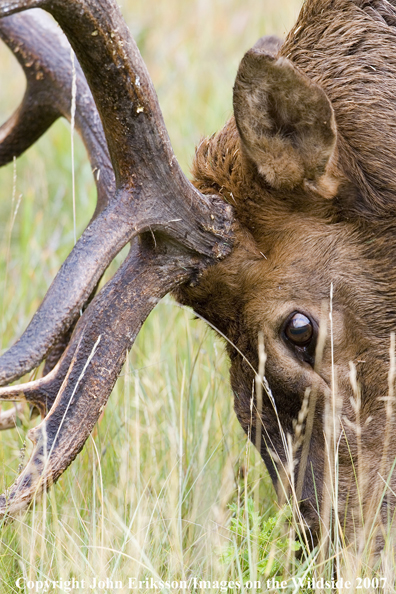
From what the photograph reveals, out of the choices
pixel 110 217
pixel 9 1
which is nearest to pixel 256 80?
pixel 110 217

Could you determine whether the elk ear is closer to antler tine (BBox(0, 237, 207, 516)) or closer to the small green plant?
antler tine (BBox(0, 237, 207, 516))

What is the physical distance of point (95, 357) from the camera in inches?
102

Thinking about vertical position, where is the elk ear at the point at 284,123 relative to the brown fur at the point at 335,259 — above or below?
above

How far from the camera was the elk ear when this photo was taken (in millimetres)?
2490

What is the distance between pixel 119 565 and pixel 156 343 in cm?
194

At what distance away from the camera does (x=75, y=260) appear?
8.24 feet

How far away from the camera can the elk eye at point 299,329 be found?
282 centimetres

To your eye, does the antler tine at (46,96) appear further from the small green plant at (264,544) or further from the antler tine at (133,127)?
the small green plant at (264,544)

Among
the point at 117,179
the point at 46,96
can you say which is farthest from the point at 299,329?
the point at 46,96

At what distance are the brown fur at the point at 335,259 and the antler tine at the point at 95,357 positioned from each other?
0.68 feet

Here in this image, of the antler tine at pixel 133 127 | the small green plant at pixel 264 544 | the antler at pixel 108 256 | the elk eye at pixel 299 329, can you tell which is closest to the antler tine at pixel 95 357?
the antler at pixel 108 256

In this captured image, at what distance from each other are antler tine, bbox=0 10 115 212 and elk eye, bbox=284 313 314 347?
1012mm

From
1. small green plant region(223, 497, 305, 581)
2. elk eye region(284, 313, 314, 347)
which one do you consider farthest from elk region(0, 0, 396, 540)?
small green plant region(223, 497, 305, 581)

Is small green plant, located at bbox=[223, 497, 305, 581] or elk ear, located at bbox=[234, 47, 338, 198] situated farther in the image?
small green plant, located at bbox=[223, 497, 305, 581]
